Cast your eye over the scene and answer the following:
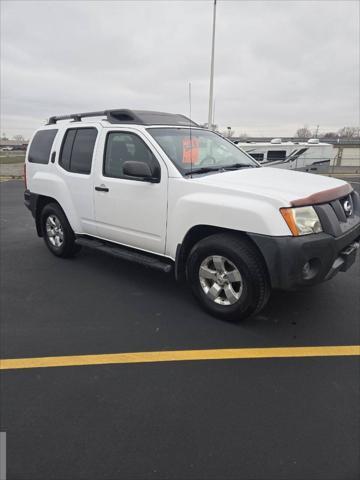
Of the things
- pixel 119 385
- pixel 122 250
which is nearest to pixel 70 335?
pixel 119 385

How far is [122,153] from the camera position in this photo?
3928 mm

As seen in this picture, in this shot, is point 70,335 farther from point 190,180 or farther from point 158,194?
point 190,180

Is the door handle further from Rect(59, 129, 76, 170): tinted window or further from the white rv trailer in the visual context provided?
the white rv trailer

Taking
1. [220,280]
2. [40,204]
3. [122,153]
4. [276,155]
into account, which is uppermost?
[276,155]

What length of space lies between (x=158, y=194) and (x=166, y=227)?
0.35 meters

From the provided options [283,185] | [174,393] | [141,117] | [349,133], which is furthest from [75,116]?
[349,133]

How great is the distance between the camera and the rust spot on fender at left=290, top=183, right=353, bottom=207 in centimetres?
276

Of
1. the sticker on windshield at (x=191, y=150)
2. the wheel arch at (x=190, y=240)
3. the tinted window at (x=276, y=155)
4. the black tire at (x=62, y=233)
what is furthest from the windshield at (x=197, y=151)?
the tinted window at (x=276, y=155)

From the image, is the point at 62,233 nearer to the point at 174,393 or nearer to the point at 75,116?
the point at 75,116

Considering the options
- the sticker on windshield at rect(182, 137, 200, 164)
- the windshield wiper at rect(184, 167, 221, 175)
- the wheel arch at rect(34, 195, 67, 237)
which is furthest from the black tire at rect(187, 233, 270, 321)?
the wheel arch at rect(34, 195, 67, 237)

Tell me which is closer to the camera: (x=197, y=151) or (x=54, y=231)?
(x=197, y=151)

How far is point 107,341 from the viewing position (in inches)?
117

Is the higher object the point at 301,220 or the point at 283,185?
the point at 283,185

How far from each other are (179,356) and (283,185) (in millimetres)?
1754
